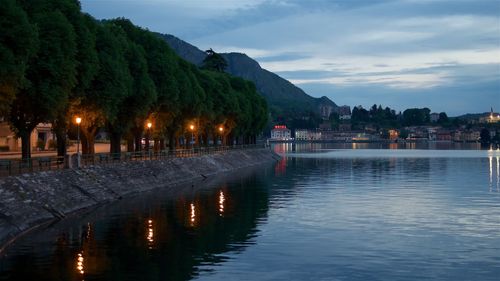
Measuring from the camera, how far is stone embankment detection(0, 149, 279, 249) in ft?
152

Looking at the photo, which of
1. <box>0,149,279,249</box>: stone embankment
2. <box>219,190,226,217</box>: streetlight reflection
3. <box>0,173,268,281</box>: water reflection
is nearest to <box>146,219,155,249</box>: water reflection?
<box>0,173,268,281</box>: water reflection

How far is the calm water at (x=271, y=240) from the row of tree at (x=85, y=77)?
10.5 m

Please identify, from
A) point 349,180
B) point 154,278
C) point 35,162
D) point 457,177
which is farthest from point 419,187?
point 154,278

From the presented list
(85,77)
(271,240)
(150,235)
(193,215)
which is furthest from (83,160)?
(271,240)

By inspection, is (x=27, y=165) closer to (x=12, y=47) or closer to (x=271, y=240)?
(x=12, y=47)

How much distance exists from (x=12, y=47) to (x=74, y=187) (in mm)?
15288

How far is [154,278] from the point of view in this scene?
105 feet

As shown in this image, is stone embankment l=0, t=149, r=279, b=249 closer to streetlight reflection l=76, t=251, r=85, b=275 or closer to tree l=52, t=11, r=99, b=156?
streetlight reflection l=76, t=251, r=85, b=275

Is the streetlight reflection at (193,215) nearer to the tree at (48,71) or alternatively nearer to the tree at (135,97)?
the tree at (48,71)

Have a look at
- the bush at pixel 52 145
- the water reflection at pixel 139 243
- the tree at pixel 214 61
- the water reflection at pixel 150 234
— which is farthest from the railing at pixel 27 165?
the tree at pixel 214 61

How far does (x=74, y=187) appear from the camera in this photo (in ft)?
Answer: 199

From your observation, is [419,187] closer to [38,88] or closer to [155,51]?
[155,51]

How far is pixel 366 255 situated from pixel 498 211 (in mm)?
25599

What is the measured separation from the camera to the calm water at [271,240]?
33.2 m
